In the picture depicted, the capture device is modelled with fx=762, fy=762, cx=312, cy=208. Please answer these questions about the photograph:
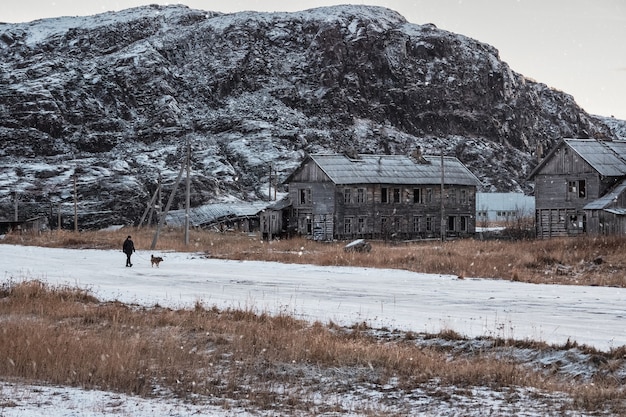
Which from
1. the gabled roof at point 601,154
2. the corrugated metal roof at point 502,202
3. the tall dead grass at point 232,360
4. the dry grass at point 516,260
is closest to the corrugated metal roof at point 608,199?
the gabled roof at point 601,154

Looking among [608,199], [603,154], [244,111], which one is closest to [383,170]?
[603,154]

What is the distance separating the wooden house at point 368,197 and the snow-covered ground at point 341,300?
92.9 ft

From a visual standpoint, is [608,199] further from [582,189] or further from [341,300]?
[341,300]

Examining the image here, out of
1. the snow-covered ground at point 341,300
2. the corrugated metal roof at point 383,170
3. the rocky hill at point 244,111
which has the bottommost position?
the snow-covered ground at point 341,300

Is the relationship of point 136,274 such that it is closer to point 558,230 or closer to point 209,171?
point 558,230

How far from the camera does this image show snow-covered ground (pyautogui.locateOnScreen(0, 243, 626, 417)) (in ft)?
31.8

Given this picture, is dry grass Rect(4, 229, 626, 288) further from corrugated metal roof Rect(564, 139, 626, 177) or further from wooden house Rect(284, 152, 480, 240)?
wooden house Rect(284, 152, 480, 240)

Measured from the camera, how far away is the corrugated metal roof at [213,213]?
3403 inches

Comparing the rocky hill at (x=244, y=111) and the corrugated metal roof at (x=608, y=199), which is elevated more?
the rocky hill at (x=244, y=111)

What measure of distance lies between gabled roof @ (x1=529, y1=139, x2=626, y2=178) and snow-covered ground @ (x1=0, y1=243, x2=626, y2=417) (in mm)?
28005

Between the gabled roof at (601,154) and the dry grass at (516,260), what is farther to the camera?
A: the gabled roof at (601,154)

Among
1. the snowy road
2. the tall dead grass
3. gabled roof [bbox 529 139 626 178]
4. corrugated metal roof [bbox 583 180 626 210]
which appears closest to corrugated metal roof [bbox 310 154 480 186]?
gabled roof [bbox 529 139 626 178]

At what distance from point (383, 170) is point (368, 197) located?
114 inches

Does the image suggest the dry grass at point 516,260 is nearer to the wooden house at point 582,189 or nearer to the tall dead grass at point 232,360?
the tall dead grass at point 232,360
